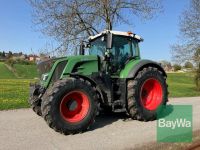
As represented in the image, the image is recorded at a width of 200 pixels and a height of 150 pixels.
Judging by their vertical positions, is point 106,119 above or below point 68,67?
below

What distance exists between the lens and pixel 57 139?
264 inches

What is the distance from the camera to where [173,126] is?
7.95 m

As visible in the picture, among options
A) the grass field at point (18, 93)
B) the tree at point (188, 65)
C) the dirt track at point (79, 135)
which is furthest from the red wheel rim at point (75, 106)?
the tree at point (188, 65)

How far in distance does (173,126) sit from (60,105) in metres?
2.84

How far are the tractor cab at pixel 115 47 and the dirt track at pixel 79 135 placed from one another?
160cm

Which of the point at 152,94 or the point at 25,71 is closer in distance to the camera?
the point at 152,94

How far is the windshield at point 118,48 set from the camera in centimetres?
895

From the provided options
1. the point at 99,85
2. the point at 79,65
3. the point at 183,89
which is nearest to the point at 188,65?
the point at 183,89

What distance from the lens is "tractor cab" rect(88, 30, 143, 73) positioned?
868cm

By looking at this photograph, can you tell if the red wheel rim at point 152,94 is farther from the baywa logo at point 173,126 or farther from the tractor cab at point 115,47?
the tractor cab at point 115,47

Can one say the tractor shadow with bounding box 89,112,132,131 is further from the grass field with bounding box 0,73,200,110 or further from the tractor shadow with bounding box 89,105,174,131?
the grass field with bounding box 0,73,200,110

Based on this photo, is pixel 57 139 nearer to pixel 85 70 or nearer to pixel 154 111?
pixel 85 70

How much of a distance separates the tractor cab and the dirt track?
1.60 metres

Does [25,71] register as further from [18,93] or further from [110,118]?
[110,118]
